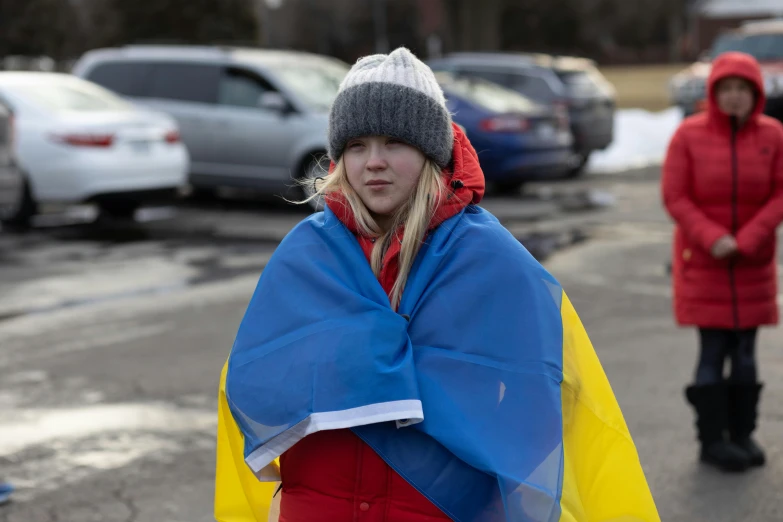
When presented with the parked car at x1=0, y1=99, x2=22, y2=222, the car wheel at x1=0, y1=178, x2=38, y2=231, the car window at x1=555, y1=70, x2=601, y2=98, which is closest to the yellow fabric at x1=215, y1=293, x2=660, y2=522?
the parked car at x1=0, y1=99, x2=22, y2=222

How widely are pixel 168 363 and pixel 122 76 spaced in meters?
9.19

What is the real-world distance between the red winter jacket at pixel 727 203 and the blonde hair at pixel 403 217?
2723 mm

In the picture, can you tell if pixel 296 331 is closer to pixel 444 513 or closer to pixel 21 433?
pixel 444 513

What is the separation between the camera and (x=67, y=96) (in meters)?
12.9

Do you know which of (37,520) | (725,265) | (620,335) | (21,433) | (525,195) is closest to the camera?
(37,520)

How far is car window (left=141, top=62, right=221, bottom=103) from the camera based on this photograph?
47.3 feet

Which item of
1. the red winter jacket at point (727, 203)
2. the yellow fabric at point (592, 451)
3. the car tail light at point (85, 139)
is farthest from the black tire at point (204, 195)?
the yellow fabric at point (592, 451)

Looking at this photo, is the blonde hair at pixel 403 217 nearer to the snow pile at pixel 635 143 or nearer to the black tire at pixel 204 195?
the black tire at pixel 204 195

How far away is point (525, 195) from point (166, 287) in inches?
282

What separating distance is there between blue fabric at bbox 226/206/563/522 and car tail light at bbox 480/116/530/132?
1246cm

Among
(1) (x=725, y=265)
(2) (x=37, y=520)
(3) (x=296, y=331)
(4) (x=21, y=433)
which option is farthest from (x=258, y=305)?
(4) (x=21, y=433)

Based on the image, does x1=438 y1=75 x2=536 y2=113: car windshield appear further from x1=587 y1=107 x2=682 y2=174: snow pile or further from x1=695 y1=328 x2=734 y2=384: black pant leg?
x1=695 y1=328 x2=734 y2=384: black pant leg

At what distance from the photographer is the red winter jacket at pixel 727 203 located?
4852 millimetres

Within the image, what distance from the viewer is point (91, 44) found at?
47.0m
